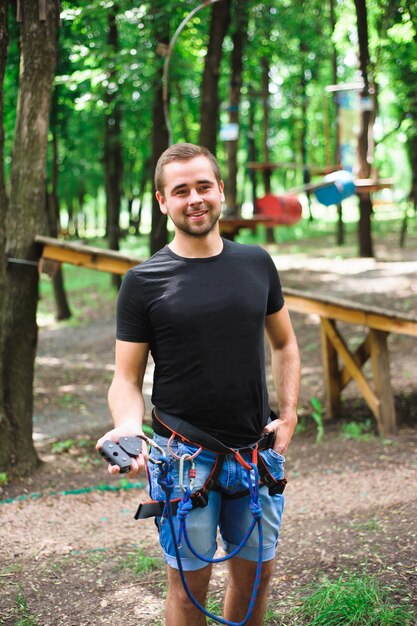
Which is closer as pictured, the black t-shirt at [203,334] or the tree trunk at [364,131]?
the black t-shirt at [203,334]

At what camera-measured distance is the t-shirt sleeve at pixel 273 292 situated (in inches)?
105

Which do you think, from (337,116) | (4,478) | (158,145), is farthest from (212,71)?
(4,478)

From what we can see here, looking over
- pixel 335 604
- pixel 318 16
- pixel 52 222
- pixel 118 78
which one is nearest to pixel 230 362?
pixel 335 604

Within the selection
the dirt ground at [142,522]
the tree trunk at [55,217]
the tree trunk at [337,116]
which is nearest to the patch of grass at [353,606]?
the dirt ground at [142,522]

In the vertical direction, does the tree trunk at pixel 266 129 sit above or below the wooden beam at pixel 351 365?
above

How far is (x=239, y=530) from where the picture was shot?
8.32 feet

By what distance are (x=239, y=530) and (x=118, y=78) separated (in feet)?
31.0

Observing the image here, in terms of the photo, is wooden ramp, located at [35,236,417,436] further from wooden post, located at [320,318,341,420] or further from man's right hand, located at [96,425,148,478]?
man's right hand, located at [96,425,148,478]

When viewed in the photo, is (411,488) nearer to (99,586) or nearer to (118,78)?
(99,586)

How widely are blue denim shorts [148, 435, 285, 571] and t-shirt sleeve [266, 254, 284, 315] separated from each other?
0.53 metres

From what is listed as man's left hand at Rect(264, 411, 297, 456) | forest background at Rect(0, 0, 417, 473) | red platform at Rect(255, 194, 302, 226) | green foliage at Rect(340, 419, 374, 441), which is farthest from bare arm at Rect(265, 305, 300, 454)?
red platform at Rect(255, 194, 302, 226)

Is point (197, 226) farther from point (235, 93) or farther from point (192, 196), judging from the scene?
point (235, 93)

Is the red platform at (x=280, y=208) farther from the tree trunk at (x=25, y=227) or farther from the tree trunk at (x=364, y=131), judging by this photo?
the tree trunk at (x=25, y=227)

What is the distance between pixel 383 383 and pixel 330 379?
0.89 m
